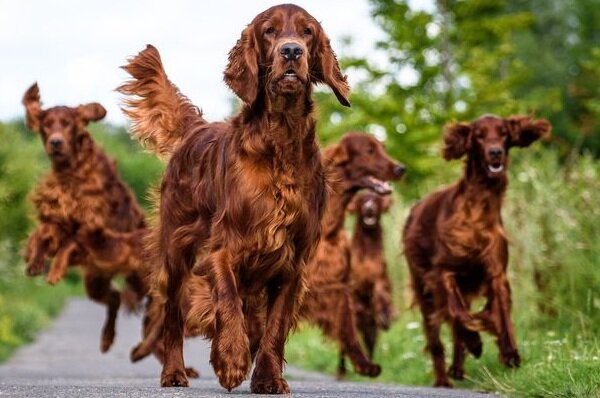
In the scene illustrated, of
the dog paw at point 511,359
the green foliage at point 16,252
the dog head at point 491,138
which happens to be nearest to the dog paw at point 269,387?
the dog paw at point 511,359

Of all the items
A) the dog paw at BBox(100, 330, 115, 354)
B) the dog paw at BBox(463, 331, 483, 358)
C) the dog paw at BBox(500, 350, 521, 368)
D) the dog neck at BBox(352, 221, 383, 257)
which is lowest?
the dog paw at BBox(100, 330, 115, 354)

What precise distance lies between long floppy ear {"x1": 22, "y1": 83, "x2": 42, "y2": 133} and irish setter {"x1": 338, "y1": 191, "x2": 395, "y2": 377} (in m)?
2.96

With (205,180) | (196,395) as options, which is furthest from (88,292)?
(196,395)

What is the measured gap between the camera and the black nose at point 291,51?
6258 mm

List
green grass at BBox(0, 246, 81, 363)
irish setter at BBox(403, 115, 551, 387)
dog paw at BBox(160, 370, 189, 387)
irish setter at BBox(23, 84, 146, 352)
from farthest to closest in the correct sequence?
green grass at BBox(0, 246, 81, 363)
irish setter at BBox(23, 84, 146, 352)
irish setter at BBox(403, 115, 551, 387)
dog paw at BBox(160, 370, 189, 387)

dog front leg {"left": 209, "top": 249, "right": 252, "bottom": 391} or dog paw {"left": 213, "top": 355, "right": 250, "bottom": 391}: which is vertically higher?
dog front leg {"left": 209, "top": 249, "right": 252, "bottom": 391}

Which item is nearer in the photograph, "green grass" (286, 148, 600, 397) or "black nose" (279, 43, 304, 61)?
"black nose" (279, 43, 304, 61)

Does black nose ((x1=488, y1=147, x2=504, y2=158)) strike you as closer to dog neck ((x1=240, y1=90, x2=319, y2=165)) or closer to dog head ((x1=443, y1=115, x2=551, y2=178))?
dog head ((x1=443, y1=115, x2=551, y2=178))

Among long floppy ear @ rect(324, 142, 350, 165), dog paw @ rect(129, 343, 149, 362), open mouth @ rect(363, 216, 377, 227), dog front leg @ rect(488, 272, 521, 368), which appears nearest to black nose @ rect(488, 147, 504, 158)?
dog front leg @ rect(488, 272, 521, 368)

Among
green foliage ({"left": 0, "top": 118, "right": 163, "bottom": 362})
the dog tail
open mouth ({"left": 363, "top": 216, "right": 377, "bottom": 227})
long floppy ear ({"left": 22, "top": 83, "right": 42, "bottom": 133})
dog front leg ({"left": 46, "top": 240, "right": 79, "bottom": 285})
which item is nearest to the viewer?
the dog tail

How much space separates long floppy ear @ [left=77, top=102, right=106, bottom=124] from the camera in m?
11.3

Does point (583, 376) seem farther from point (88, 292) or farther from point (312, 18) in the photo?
point (88, 292)

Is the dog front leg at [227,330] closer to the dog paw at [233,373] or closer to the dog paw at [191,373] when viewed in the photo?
the dog paw at [233,373]

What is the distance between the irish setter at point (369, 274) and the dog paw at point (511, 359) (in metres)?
2.91
